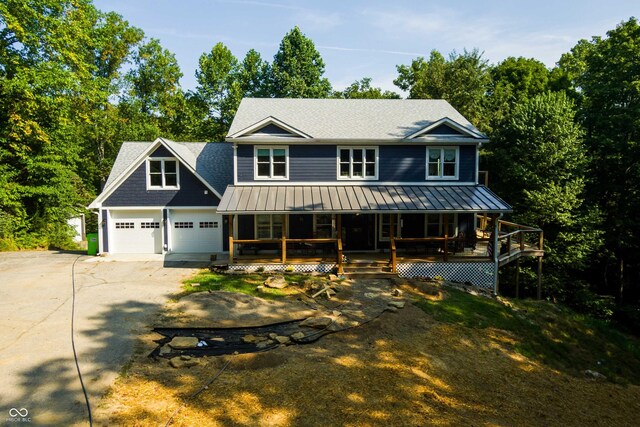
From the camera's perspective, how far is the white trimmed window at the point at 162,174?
19391 millimetres

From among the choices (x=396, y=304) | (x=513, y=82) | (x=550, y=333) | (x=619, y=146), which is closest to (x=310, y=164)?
(x=396, y=304)

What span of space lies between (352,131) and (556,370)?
13003 millimetres

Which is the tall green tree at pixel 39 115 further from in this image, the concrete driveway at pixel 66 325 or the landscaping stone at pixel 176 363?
the landscaping stone at pixel 176 363

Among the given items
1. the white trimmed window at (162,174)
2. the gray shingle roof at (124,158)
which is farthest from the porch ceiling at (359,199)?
the gray shingle roof at (124,158)

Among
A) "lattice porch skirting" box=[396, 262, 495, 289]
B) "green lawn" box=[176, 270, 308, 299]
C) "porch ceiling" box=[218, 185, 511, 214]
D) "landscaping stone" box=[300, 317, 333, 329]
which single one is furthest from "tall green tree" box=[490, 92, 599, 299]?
"landscaping stone" box=[300, 317, 333, 329]

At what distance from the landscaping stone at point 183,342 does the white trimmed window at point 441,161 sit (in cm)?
1366

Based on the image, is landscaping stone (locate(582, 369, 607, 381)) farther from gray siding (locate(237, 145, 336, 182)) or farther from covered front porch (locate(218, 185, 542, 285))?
gray siding (locate(237, 145, 336, 182))

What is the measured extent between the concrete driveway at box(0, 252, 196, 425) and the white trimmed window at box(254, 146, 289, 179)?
572 cm

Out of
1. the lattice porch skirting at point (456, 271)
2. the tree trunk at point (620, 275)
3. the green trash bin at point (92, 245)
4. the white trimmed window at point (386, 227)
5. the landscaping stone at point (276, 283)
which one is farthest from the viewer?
the tree trunk at point (620, 275)

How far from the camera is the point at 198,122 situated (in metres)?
38.5

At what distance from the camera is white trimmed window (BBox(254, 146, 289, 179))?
18250 millimetres

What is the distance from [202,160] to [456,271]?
14847mm

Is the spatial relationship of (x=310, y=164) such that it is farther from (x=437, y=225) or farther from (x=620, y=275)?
(x=620, y=275)

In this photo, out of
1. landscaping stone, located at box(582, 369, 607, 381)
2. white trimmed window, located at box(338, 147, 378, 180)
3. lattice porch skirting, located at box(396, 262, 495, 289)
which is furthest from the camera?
white trimmed window, located at box(338, 147, 378, 180)
